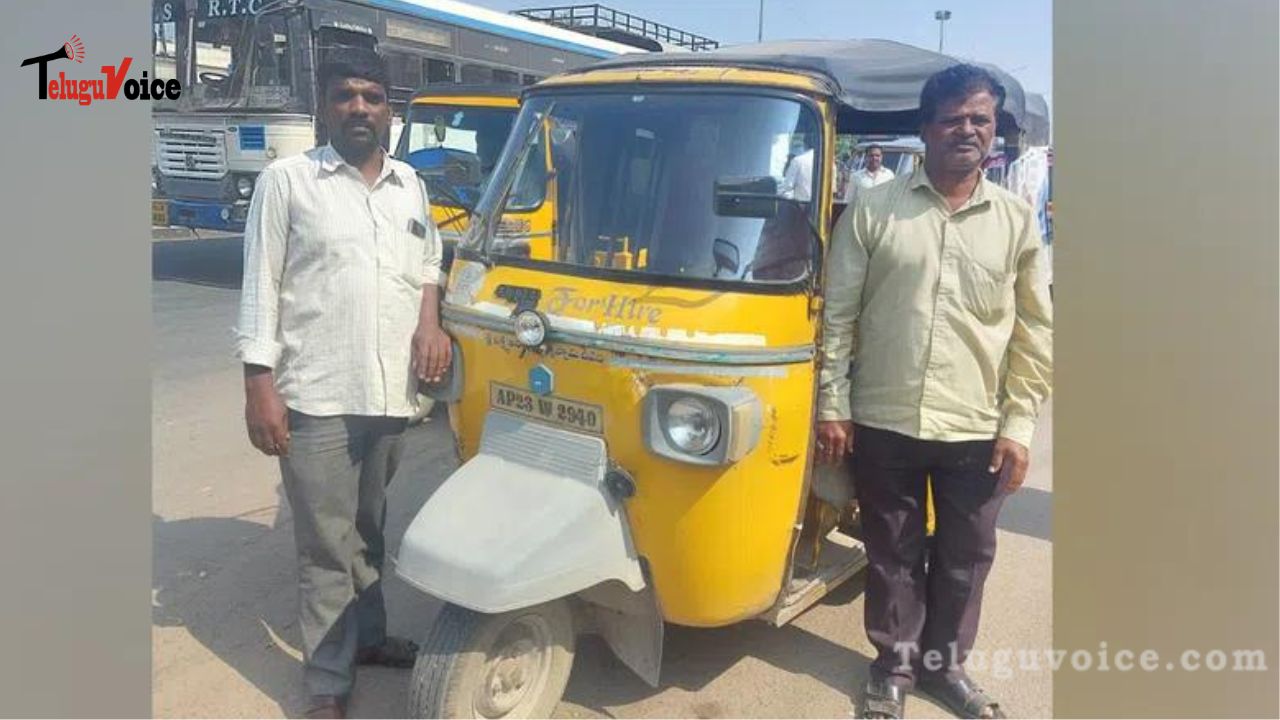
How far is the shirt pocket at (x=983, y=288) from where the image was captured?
2.61 m

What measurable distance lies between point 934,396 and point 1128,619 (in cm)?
75

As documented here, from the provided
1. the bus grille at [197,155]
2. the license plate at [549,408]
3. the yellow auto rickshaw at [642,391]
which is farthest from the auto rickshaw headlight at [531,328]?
the bus grille at [197,155]

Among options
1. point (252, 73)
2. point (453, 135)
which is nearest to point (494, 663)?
point (453, 135)

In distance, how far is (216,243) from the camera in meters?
5.74

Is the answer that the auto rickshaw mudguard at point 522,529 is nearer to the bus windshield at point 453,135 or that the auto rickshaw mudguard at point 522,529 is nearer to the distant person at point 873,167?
the distant person at point 873,167

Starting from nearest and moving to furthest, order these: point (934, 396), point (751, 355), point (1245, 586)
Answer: point (1245, 586)
point (751, 355)
point (934, 396)

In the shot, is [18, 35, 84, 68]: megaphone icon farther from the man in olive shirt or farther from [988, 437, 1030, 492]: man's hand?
[988, 437, 1030, 492]: man's hand

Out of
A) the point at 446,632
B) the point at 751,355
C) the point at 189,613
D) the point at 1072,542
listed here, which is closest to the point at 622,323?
the point at 751,355

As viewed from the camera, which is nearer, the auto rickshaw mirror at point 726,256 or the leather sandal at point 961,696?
the auto rickshaw mirror at point 726,256

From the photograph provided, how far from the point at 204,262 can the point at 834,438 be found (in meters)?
4.09

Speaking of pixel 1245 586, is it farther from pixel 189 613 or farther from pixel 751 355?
pixel 189 613

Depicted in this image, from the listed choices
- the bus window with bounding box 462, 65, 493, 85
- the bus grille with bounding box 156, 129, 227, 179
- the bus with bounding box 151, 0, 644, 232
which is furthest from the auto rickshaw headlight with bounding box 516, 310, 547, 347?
the bus window with bounding box 462, 65, 493, 85

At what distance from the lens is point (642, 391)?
2.52 metres

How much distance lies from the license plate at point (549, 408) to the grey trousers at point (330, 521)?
0.35m
